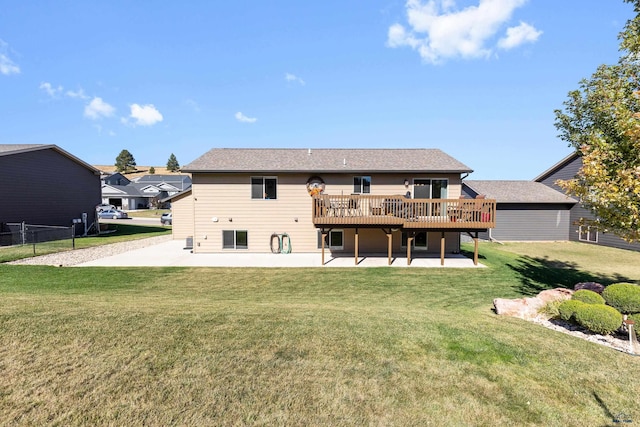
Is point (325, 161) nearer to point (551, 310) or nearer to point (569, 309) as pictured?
point (551, 310)

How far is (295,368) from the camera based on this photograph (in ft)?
12.9

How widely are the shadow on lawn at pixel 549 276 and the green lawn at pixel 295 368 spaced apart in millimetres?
5577

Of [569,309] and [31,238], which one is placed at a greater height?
[31,238]

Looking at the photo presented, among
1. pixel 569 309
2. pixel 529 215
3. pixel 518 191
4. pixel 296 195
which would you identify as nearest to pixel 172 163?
pixel 296 195

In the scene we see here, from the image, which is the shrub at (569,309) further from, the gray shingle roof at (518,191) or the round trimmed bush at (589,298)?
the gray shingle roof at (518,191)

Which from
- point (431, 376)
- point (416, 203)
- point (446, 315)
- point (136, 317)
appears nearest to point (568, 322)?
point (446, 315)

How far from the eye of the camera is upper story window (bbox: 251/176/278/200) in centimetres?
1541

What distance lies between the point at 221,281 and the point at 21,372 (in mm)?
6962

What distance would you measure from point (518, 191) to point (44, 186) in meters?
34.9

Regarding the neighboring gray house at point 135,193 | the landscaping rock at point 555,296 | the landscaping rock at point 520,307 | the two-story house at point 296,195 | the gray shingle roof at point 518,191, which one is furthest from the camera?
the neighboring gray house at point 135,193

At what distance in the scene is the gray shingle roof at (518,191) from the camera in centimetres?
→ 2153

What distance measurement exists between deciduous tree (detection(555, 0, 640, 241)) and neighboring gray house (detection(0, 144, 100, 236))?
2760 centimetres

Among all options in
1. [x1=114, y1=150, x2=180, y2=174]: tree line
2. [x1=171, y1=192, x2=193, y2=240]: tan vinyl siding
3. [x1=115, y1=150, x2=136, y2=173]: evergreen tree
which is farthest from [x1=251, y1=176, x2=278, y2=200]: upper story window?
[x1=115, y1=150, x2=136, y2=173]: evergreen tree

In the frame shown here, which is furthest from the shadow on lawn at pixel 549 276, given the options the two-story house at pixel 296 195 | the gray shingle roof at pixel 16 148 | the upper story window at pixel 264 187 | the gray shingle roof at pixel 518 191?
the gray shingle roof at pixel 16 148
